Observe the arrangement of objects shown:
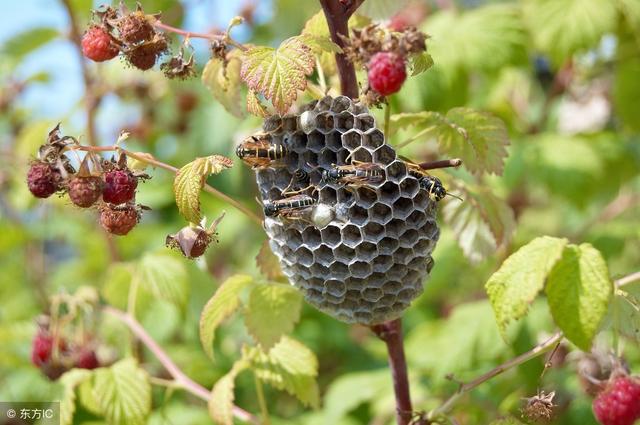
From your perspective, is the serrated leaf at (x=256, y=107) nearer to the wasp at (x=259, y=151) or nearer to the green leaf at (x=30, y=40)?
the wasp at (x=259, y=151)

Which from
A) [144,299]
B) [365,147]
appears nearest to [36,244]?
[144,299]

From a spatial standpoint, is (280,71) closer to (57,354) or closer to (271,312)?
(271,312)

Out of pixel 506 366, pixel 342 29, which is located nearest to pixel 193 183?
pixel 342 29

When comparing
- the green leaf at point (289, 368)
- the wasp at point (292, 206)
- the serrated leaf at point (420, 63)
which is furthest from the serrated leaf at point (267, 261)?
the serrated leaf at point (420, 63)

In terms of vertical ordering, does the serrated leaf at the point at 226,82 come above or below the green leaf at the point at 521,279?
above

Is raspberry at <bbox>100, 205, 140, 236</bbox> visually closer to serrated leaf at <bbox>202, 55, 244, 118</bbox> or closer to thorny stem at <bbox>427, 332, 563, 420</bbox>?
serrated leaf at <bbox>202, 55, 244, 118</bbox>

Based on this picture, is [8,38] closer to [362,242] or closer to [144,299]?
[144,299]
